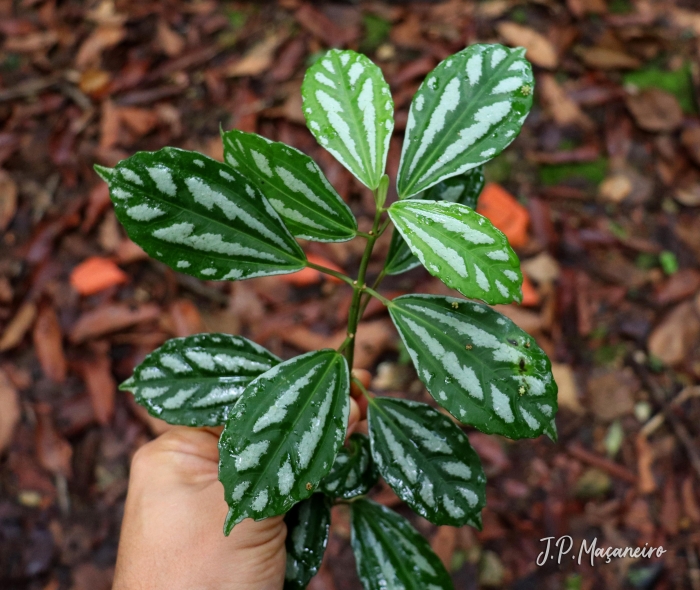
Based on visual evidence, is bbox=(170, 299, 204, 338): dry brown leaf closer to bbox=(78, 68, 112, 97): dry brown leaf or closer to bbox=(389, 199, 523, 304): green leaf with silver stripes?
bbox=(78, 68, 112, 97): dry brown leaf

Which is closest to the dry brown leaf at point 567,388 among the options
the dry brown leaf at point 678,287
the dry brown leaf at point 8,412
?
the dry brown leaf at point 678,287

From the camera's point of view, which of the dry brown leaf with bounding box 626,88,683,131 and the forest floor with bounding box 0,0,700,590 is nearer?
the forest floor with bounding box 0,0,700,590

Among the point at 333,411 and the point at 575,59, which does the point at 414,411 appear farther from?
the point at 575,59

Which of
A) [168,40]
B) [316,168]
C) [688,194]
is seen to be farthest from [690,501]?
[168,40]

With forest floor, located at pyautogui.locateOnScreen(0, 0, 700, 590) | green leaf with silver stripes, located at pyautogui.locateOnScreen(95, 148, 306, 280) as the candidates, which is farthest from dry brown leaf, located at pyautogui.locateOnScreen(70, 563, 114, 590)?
green leaf with silver stripes, located at pyautogui.locateOnScreen(95, 148, 306, 280)

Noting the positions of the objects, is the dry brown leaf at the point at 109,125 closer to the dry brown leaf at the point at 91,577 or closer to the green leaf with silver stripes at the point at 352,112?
the dry brown leaf at the point at 91,577

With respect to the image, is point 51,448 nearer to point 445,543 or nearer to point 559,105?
point 445,543
